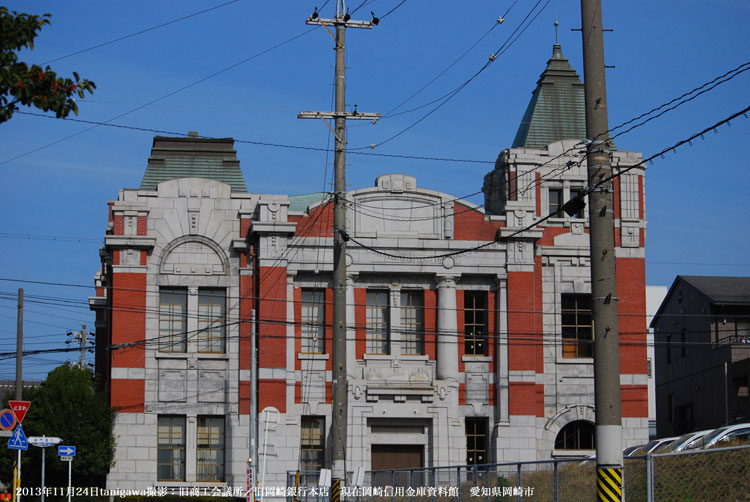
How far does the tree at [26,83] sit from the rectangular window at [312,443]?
31.6m

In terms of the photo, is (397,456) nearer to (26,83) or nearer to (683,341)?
(683,341)

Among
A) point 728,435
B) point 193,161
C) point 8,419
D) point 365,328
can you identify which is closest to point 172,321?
point 193,161

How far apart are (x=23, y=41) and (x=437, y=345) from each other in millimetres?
32140

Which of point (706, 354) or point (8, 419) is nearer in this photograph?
point (8, 419)

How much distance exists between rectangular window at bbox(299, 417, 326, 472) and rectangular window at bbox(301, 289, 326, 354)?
272cm

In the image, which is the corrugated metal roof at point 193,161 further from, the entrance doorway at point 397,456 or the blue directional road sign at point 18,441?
the blue directional road sign at point 18,441

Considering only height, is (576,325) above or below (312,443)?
above

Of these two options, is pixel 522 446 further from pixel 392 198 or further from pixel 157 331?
pixel 157 331

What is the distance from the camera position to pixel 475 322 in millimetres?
45438

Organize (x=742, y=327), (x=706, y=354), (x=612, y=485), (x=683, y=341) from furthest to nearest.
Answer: (x=683, y=341)
(x=706, y=354)
(x=742, y=327)
(x=612, y=485)

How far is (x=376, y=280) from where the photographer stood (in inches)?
1778

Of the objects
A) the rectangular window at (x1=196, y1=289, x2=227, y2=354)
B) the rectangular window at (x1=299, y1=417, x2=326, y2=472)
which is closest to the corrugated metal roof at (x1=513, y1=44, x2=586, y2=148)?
the rectangular window at (x1=196, y1=289, x2=227, y2=354)

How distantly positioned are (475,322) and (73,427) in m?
15.9

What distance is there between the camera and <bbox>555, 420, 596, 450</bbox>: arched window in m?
45.4
